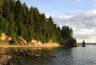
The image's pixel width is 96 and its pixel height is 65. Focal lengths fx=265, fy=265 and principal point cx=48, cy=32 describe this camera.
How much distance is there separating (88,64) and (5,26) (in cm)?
7759

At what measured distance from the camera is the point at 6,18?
15088cm

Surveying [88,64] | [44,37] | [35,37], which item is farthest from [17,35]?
[88,64]

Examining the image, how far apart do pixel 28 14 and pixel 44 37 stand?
24.7 meters

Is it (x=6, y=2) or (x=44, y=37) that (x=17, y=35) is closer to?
(x=6, y=2)

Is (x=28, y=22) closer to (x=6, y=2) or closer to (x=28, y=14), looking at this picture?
(x=28, y=14)

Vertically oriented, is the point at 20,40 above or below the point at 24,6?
below

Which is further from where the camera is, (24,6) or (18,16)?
(24,6)

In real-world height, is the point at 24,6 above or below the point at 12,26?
above

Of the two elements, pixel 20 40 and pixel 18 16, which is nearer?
pixel 20 40

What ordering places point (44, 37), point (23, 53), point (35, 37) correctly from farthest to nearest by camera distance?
1. point (44, 37)
2. point (35, 37)
3. point (23, 53)

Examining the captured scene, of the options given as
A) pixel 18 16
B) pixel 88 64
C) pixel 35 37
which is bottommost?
pixel 88 64

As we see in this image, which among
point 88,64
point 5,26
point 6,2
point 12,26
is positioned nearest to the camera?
point 88,64

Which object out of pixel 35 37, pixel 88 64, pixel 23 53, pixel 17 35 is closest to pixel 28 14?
pixel 35 37

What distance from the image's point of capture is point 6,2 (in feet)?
535
